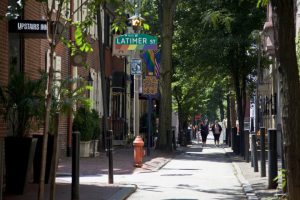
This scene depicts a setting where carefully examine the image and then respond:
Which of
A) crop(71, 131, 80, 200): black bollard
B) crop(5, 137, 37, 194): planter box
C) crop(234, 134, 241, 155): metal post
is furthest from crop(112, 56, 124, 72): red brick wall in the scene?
crop(71, 131, 80, 200): black bollard

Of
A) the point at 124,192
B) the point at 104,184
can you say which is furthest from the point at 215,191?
the point at 104,184

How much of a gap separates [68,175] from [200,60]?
13.8 meters

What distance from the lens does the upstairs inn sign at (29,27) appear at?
39.3ft

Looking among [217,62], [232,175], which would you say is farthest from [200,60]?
[232,175]

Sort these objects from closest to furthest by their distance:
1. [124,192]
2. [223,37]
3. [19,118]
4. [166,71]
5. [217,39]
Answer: [19,118], [124,192], [217,39], [223,37], [166,71]

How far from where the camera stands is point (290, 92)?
8430 millimetres

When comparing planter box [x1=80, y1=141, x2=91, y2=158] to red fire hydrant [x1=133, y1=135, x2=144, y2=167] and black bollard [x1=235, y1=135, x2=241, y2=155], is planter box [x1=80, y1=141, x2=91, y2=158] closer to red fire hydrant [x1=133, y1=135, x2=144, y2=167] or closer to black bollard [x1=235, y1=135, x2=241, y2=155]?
red fire hydrant [x1=133, y1=135, x2=144, y2=167]

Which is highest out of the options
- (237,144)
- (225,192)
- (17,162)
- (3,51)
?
(3,51)

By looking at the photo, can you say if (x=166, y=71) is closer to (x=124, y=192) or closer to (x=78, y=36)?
(x=124, y=192)

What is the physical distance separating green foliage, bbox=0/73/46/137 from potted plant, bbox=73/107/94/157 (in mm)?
11122

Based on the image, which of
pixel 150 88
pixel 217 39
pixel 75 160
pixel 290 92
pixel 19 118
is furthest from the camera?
pixel 217 39

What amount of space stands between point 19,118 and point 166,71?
64.4 ft

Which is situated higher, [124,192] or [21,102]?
[21,102]

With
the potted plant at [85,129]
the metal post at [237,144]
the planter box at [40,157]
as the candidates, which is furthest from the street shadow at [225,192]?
the metal post at [237,144]
